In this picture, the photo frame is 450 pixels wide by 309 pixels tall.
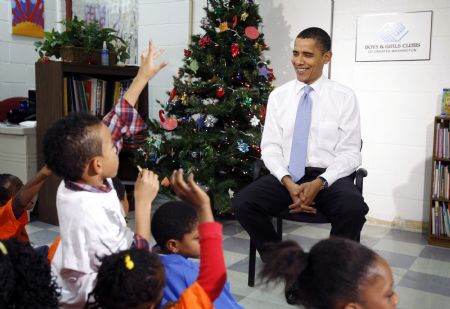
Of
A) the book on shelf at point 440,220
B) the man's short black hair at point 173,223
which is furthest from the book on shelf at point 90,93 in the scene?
the book on shelf at point 440,220

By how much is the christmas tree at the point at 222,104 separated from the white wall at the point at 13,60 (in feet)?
5.86

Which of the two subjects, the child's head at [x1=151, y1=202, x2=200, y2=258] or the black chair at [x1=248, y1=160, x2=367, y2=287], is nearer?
the child's head at [x1=151, y1=202, x2=200, y2=258]

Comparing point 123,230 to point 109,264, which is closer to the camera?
point 109,264

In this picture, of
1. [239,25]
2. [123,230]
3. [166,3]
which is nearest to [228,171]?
[239,25]

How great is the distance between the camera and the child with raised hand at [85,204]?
44.8 inches

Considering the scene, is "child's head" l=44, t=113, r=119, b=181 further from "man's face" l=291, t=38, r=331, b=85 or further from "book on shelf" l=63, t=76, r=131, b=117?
"book on shelf" l=63, t=76, r=131, b=117

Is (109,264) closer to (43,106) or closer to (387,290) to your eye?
(387,290)

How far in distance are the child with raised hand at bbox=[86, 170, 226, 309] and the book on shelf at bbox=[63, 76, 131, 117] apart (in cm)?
250

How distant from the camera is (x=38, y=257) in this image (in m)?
1.00

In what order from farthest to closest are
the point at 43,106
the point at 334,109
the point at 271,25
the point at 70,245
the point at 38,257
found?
the point at 271,25 → the point at 43,106 → the point at 334,109 → the point at 70,245 → the point at 38,257

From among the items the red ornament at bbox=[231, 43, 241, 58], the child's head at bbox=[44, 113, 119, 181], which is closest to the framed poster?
the red ornament at bbox=[231, 43, 241, 58]

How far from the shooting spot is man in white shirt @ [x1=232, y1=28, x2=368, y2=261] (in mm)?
2242

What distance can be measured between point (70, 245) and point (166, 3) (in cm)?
363

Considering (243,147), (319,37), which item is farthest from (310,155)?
(243,147)
